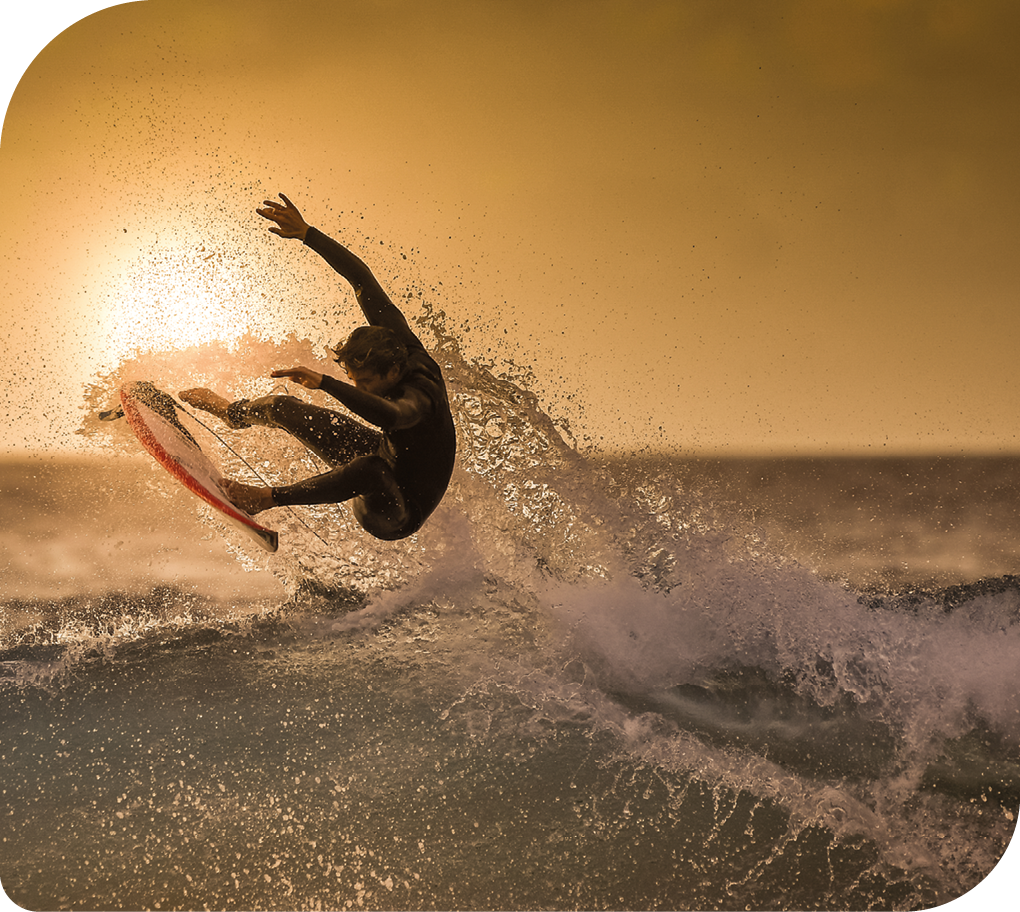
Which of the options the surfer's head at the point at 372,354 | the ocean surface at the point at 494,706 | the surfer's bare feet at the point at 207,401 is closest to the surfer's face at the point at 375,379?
the surfer's head at the point at 372,354

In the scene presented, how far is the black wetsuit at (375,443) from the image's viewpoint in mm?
1796

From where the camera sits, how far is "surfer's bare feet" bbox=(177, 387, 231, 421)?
191cm

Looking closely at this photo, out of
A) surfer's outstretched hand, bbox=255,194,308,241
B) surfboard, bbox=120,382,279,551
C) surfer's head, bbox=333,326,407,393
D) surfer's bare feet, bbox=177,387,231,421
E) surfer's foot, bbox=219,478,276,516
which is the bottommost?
surfer's foot, bbox=219,478,276,516

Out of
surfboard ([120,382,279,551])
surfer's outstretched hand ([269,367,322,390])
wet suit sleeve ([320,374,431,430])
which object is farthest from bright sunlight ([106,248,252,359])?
surfer's outstretched hand ([269,367,322,390])

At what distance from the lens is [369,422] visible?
1.71m

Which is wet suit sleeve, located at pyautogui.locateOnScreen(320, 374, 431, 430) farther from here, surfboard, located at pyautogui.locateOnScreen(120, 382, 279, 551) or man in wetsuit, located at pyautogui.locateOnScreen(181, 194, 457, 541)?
surfboard, located at pyautogui.locateOnScreen(120, 382, 279, 551)

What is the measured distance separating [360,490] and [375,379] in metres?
0.27

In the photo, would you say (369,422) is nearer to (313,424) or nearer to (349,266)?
(313,424)

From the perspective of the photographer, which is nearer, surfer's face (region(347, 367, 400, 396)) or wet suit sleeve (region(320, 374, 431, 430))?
wet suit sleeve (region(320, 374, 431, 430))

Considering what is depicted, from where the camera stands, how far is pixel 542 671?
7.31ft

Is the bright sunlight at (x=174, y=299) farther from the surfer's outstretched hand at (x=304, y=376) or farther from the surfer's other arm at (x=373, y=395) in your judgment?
the surfer's outstretched hand at (x=304, y=376)

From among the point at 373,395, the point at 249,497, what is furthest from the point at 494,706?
the point at 373,395

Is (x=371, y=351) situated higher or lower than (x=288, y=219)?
lower

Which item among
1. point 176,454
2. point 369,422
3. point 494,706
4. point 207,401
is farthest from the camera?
point 494,706
